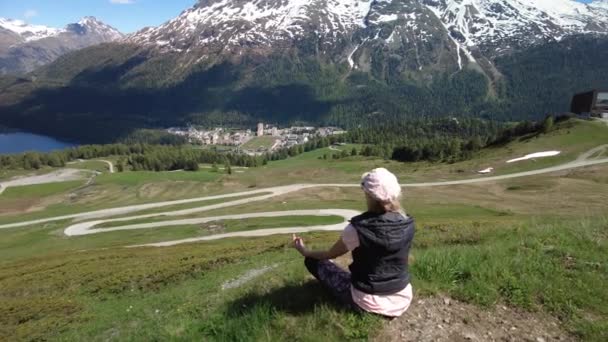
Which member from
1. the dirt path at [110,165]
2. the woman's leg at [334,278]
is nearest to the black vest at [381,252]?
the woman's leg at [334,278]

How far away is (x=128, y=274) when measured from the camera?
2612 cm

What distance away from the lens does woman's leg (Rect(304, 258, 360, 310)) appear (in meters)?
8.76

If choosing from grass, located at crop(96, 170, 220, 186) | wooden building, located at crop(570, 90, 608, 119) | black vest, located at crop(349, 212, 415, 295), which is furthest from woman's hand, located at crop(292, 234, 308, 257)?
wooden building, located at crop(570, 90, 608, 119)

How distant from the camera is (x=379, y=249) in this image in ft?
26.5

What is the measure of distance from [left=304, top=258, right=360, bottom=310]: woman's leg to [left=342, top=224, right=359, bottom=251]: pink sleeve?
1.18m

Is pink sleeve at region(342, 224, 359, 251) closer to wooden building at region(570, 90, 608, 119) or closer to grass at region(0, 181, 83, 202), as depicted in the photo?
grass at region(0, 181, 83, 202)

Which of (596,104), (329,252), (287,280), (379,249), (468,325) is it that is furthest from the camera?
(596,104)

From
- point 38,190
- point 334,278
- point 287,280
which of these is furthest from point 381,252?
point 38,190

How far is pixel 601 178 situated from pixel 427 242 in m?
60.0

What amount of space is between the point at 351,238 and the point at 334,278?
5.17ft

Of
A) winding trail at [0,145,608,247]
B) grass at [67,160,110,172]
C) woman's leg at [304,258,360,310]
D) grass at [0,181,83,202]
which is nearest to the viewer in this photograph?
woman's leg at [304,258,360,310]

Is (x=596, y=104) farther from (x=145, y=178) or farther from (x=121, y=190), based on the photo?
(x=121, y=190)

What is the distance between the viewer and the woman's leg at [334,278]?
8.76 meters

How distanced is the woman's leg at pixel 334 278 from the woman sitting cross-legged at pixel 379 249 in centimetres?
3
